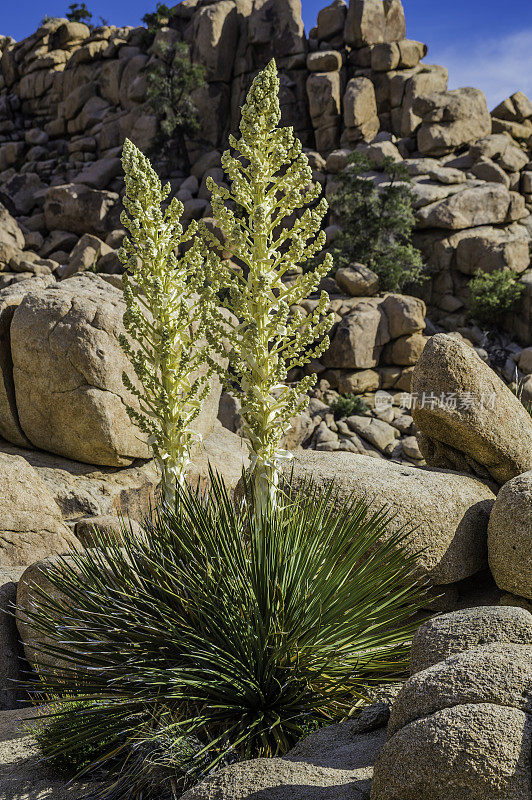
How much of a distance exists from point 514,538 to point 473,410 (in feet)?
5.30

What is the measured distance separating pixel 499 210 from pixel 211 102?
21553mm

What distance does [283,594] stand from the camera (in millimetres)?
3393

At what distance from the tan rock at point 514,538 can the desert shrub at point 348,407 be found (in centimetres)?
1799

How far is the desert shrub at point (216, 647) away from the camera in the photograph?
323cm

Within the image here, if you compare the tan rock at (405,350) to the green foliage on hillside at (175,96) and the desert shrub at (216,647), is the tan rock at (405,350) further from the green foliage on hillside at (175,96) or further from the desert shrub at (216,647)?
the green foliage on hillside at (175,96)

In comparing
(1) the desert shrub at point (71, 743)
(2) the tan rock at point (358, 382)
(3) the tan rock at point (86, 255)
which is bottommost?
(1) the desert shrub at point (71, 743)

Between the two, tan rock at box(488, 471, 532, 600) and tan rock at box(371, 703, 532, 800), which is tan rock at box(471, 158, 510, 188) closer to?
tan rock at box(488, 471, 532, 600)

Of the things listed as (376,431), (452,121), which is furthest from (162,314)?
(452,121)

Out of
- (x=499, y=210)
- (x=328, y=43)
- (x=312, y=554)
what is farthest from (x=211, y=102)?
(x=312, y=554)

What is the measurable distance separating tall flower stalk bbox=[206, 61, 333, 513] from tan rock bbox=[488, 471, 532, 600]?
220 cm

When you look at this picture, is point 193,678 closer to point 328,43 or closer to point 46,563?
point 46,563

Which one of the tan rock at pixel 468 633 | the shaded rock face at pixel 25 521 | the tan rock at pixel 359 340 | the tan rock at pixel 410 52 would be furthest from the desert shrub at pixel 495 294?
the tan rock at pixel 468 633

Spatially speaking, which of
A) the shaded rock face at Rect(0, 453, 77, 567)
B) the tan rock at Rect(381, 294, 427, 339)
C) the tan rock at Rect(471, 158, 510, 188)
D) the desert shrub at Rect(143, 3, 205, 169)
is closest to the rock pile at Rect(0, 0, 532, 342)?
the tan rock at Rect(471, 158, 510, 188)

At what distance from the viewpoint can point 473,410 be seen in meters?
6.41
